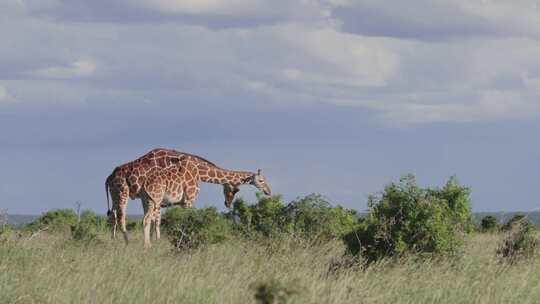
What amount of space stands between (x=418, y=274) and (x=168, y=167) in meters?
12.8

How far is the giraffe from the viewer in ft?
86.8

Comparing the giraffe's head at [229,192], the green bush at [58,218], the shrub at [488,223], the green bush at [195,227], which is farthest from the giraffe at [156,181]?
the shrub at [488,223]

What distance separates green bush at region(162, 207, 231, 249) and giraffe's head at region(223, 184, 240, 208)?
281 inches

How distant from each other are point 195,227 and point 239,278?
634 centimetres

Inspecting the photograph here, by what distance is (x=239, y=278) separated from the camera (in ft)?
46.0

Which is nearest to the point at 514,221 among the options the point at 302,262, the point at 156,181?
the point at 156,181

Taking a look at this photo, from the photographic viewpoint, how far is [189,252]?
1911 centimetres

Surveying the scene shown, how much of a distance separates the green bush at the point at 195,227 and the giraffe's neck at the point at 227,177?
6.73 meters

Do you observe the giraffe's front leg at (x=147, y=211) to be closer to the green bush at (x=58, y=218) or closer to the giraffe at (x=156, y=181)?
the giraffe at (x=156, y=181)

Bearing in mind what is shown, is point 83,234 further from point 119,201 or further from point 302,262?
point 302,262

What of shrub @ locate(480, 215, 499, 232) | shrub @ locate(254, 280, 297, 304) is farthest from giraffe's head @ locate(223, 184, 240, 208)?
shrub @ locate(254, 280, 297, 304)

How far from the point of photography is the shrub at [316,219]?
72.8 feet

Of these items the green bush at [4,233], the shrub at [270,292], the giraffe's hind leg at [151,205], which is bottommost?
the shrub at [270,292]

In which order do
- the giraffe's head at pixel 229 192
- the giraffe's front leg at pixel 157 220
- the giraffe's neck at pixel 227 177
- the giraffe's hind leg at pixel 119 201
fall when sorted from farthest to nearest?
1. the giraffe's head at pixel 229 192
2. the giraffe's neck at pixel 227 177
3. the giraffe's hind leg at pixel 119 201
4. the giraffe's front leg at pixel 157 220
